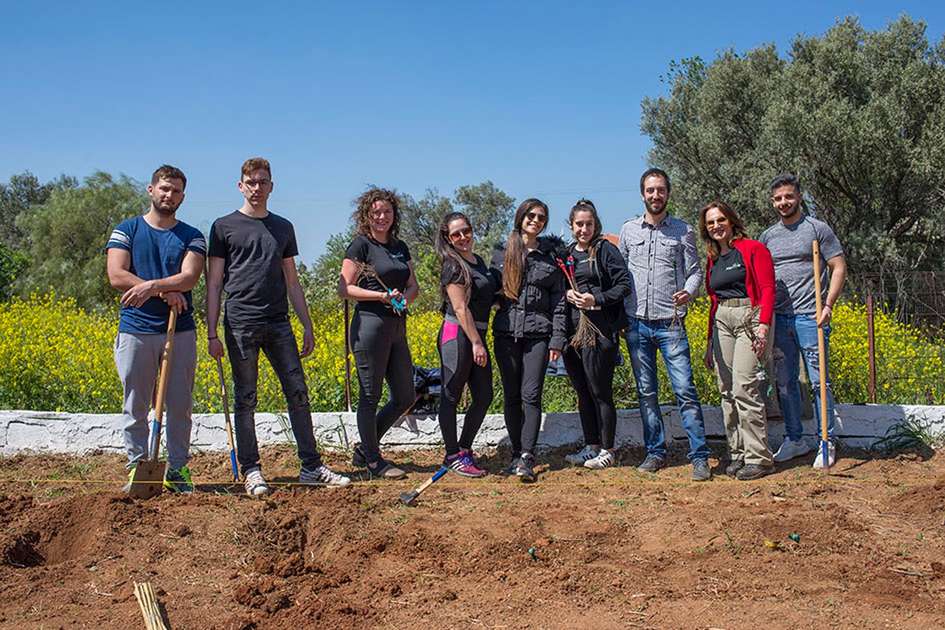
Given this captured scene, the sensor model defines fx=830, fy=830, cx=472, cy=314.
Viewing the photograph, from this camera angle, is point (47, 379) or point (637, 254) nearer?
point (637, 254)

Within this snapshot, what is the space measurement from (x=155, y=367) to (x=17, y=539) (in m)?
1.24

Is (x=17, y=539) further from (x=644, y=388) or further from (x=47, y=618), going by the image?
(x=644, y=388)

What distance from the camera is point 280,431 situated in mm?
6809

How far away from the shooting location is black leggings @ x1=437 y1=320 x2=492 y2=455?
227 inches

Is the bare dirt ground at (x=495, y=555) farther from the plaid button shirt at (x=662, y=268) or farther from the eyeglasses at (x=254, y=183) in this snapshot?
the eyeglasses at (x=254, y=183)

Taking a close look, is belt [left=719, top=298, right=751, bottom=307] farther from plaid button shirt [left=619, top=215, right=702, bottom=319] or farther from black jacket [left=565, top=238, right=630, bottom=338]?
black jacket [left=565, top=238, right=630, bottom=338]

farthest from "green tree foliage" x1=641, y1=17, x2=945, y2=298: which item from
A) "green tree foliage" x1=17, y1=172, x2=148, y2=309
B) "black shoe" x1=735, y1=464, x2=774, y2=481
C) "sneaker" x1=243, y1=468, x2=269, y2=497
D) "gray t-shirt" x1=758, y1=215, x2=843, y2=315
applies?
"green tree foliage" x1=17, y1=172, x2=148, y2=309

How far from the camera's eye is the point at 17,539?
4.42m

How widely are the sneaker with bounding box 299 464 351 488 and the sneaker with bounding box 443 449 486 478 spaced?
77 centimetres

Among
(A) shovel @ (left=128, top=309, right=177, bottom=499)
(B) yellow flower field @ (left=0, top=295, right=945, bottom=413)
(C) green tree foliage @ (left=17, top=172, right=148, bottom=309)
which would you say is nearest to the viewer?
(A) shovel @ (left=128, top=309, right=177, bottom=499)

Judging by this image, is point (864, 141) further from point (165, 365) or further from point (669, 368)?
point (165, 365)

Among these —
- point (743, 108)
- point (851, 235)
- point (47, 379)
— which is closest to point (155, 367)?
point (47, 379)

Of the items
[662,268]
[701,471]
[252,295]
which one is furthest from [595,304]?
[252,295]

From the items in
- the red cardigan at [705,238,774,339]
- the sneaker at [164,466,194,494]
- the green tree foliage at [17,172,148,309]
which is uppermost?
the green tree foliage at [17,172,148,309]
